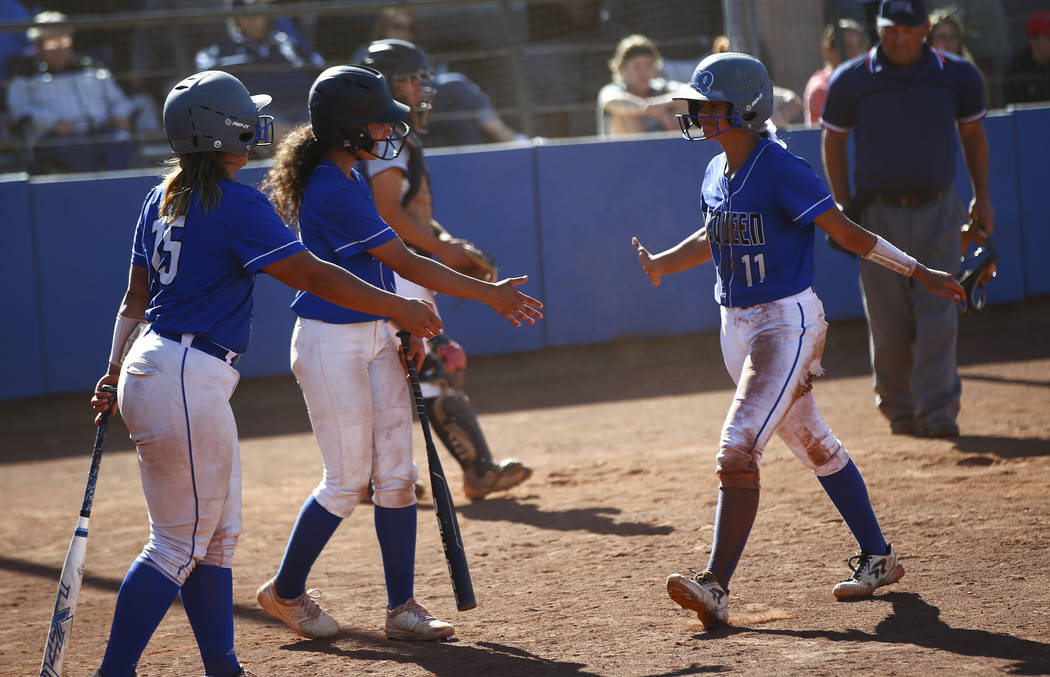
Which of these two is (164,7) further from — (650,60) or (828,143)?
(828,143)

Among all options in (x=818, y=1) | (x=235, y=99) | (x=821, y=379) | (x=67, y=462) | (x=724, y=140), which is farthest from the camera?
(x=818, y=1)

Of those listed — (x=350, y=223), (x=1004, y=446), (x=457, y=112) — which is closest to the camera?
(x=350, y=223)

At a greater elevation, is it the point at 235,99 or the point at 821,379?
the point at 235,99

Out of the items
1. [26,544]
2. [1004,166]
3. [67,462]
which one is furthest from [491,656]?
[1004,166]

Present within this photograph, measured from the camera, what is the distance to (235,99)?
3518 millimetres

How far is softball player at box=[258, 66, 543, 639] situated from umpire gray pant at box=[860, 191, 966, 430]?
12.0 ft

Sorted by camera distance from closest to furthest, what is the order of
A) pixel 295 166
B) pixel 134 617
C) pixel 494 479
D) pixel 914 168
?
1. pixel 134 617
2. pixel 295 166
3. pixel 494 479
4. pixel 914 168

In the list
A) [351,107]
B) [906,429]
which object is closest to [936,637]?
[351,107]

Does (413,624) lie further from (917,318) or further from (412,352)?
(917,318)

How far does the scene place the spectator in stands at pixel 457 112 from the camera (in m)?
10.5

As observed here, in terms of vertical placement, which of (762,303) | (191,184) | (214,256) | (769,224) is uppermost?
(191,184)

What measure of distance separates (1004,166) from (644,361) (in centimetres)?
365

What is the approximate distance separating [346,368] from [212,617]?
0.98 m

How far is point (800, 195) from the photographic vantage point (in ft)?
13.3
